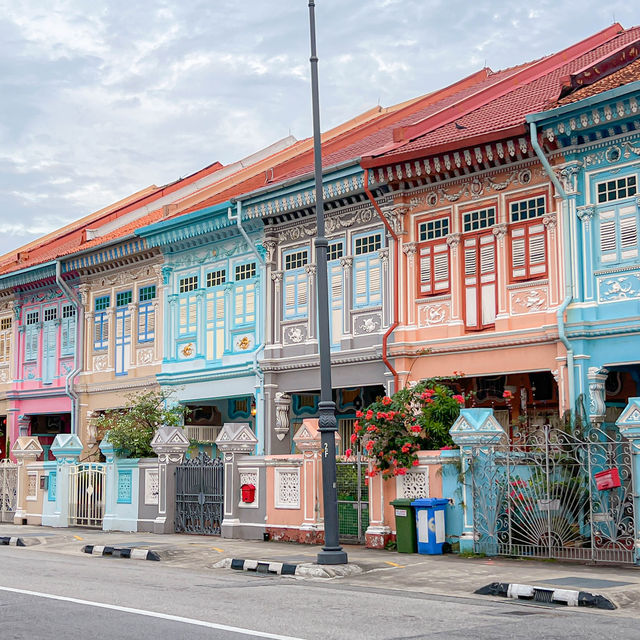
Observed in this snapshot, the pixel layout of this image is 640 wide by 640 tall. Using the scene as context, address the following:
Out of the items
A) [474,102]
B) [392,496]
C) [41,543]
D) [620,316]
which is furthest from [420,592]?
[474,102]

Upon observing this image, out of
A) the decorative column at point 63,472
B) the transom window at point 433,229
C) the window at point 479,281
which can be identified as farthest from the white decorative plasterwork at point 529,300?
the decorative column at point 63,472

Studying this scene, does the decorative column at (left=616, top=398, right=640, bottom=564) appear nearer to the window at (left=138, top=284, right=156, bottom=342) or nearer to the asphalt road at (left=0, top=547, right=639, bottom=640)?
the asphalt road at (left=0, top=547, right=639, bottom=640)

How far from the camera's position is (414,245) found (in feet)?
66.7

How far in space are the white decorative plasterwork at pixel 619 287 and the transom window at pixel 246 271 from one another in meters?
9.17

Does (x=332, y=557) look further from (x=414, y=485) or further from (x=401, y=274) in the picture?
(x=401, y=274)

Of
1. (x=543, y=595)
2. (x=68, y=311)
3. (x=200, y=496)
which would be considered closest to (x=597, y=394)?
(x=543, y=595)

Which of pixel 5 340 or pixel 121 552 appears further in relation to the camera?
pixel 5 340

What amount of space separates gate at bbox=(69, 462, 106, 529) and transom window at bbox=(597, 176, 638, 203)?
489 inches

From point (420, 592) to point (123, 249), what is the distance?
17.2m

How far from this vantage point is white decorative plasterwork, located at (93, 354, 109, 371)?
92.6ft

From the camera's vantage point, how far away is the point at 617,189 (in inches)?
687

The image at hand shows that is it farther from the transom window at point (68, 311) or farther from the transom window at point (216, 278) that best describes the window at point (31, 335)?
the transom window at point (216, 278)

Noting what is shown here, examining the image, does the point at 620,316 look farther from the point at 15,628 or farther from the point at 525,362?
the point at 15,628

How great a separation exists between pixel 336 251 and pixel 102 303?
9145 mm
